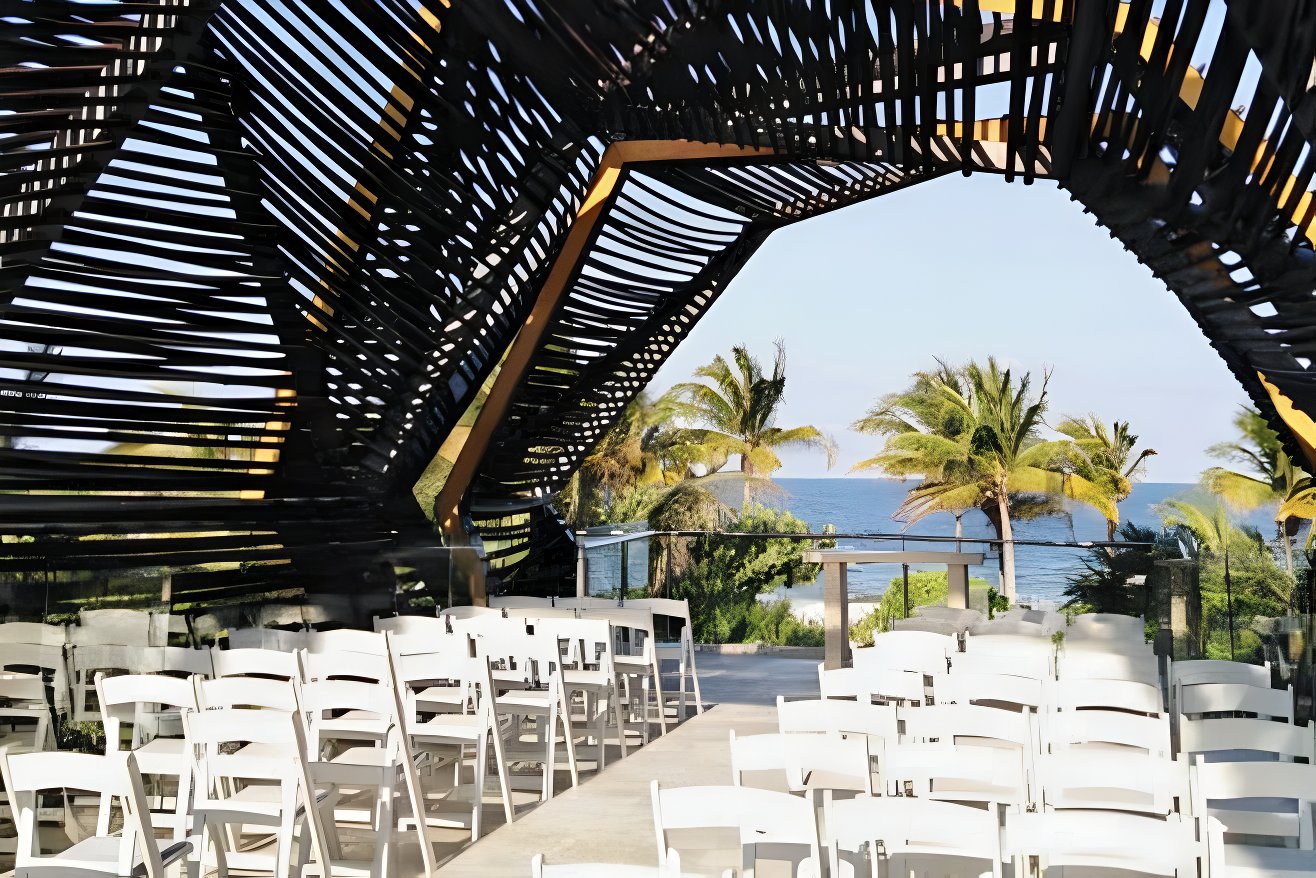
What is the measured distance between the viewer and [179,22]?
6434mm

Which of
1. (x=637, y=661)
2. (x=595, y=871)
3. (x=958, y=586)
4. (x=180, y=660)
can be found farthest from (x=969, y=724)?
(x=958, y=586)

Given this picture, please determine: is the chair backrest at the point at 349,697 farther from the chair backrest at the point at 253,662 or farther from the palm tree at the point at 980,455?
the palm tree at the point at 980,455

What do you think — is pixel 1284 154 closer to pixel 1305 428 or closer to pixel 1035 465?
pixel 1305 428

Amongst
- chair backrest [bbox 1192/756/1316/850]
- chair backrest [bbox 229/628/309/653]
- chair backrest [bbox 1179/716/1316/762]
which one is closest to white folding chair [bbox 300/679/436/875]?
chair backrest [bbox 229/628/309/653]

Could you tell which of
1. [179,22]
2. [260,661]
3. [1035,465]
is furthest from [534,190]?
[1035,465]

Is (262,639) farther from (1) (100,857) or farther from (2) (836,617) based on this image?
(2) (836,617)

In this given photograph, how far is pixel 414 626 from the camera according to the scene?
26.3ft

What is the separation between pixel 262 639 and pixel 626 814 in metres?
2.38

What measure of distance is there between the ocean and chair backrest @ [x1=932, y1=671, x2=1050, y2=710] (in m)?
30.0

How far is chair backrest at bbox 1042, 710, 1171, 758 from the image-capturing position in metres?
4.36

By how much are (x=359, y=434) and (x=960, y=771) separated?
7.41 meters

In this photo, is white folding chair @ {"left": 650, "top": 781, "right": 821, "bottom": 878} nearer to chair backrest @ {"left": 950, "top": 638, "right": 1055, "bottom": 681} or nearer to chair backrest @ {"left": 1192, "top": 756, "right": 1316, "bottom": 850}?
chair backrest @ {"left": 1192, "top": 756, "right": 1316, "bottom": 850}

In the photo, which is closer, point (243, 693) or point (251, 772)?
point (251, 772)

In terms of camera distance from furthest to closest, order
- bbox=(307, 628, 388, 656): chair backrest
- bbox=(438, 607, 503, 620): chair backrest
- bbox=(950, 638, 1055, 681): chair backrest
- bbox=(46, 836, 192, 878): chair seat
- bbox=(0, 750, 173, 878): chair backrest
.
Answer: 1. bbox=(438, 607, 503, 620): chair backrest
2. bbox=(307, 628, 388, 656): chair backrest
3. bbox=(950, 638, 1055, 681): chair backrest
4. bbox=(46, 836, 192, 878): chair seat
5. bbox=(0, 750, 173, 878): chair backrest
